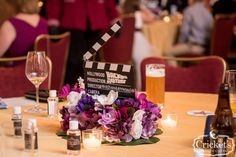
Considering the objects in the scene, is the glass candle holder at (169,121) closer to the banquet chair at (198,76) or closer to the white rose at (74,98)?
the white rose at (74,98)

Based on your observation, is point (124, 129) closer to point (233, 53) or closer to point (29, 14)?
point (29, 14)

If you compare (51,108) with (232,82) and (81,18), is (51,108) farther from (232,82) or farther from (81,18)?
(81,18)

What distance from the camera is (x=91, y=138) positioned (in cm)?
168

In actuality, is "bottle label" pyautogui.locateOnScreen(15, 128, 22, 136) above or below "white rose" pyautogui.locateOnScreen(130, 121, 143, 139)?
below

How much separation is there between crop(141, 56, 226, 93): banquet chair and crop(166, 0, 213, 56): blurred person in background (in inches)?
133

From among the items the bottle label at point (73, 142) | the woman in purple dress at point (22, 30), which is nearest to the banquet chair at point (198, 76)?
the bottle label at point (73, 142)

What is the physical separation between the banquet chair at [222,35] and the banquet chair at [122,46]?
39.1 inches

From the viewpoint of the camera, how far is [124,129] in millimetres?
1673

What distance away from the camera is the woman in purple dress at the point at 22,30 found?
13.8 ft

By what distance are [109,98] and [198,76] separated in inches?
51.7

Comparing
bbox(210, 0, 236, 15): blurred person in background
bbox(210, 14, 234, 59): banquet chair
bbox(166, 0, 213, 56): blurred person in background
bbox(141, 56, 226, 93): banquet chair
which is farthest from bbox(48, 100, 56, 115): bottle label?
bbox(210, 0, 236, 15): blurred person in background

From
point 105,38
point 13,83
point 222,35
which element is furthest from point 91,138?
point 222,35

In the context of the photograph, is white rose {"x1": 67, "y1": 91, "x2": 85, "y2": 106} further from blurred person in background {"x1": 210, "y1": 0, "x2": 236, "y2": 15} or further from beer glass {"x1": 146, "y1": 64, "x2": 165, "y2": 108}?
blurred person in background {"x1": 210, "y1": 0, "x2": 236, "y2": 15}

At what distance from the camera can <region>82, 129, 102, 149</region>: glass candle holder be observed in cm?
167
